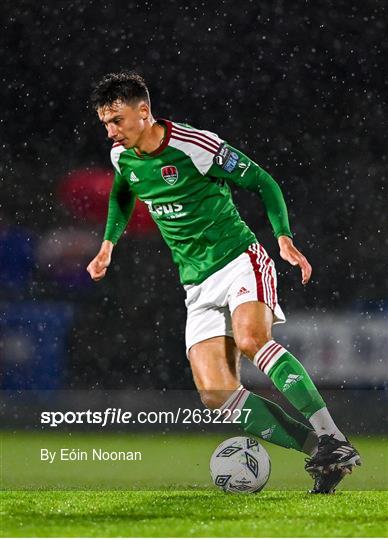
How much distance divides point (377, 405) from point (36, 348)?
3.27 meters

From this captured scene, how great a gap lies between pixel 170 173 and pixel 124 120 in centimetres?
36

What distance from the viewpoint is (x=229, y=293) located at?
492 centimetres

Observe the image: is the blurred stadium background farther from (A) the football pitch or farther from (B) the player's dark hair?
(B) the player's dark hair

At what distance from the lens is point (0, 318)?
373 inches

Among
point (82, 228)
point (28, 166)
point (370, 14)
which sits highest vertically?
point (370, 14)

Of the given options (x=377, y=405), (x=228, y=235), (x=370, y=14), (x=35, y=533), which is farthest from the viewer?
(x=370, y=14)

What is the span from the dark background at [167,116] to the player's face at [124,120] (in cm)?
412

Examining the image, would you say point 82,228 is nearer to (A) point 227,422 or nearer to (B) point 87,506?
(A) point 227,422

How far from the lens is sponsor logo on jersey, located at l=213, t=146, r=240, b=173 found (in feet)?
16.3

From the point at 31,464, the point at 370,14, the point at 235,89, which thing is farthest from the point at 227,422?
the point at 370,14

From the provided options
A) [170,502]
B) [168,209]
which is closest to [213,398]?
[170,502]

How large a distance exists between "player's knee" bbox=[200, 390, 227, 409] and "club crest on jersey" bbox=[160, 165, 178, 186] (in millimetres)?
1101

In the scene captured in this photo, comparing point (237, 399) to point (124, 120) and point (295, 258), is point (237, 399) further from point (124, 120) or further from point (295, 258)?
point (124, 120)

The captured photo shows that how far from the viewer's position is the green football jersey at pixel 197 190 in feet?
16.3
